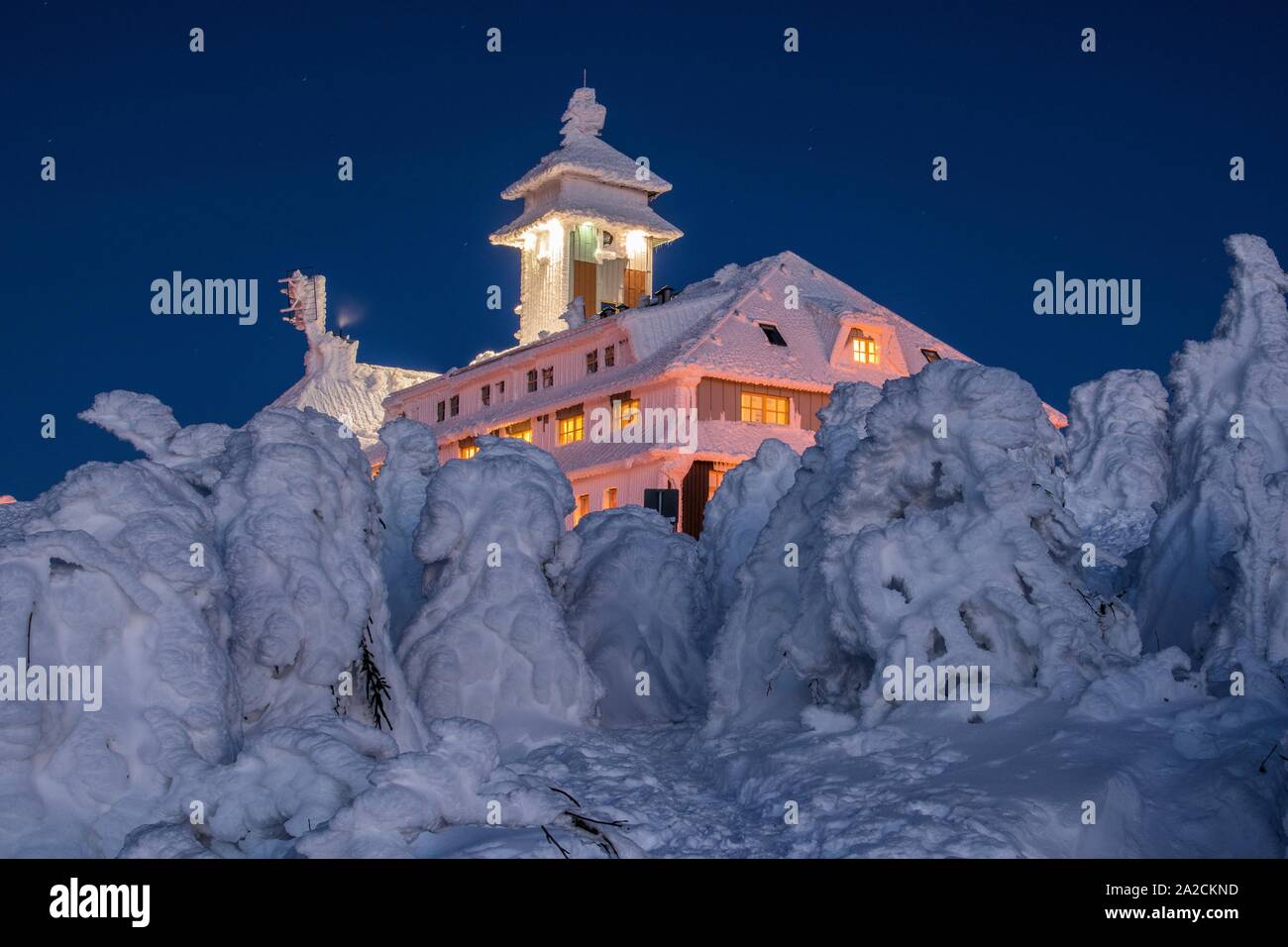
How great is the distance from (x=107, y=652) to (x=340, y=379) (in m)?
41.6

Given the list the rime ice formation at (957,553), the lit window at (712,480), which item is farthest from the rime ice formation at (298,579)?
the lit window at (712,480)

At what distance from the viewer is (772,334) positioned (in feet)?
132

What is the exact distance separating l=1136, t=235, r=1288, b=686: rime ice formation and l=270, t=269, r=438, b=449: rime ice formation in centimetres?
3029

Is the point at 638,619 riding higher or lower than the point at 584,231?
lower

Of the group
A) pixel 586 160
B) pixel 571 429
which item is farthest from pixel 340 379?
pixel 571 429

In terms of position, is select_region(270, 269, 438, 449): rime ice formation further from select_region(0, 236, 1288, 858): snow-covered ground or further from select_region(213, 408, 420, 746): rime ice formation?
select_region(213, 408, 420, 746): rime ice formation

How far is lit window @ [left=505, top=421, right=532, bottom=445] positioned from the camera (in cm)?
4350

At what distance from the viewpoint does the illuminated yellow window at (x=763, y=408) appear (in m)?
39.2

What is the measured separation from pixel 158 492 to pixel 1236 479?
12.9 m

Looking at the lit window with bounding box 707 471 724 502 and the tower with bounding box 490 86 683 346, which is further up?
the tower with bounding box 490 86 683 346

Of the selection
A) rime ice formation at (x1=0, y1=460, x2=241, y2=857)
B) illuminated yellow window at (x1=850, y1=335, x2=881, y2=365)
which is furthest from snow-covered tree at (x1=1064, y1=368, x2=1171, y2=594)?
rime ice formation at (x1=0, y1=460, x2=241, y2=857)

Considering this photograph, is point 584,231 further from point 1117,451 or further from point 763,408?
point 1117,451

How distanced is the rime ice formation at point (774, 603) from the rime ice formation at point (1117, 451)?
12090 mm

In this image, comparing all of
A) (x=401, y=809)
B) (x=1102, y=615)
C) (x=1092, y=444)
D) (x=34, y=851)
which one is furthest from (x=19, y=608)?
(x=1092, y=444)
